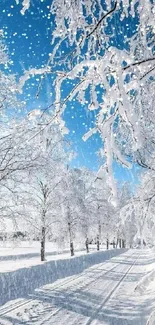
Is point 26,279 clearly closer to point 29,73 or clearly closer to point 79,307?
point 79,307

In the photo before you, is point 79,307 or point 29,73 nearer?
point 29,73

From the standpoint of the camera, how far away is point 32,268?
1661 cm

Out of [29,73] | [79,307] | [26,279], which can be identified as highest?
[29,73]


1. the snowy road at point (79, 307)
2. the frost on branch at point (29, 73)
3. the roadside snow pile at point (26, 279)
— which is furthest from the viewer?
the roadside snow pile at point (26, 279)

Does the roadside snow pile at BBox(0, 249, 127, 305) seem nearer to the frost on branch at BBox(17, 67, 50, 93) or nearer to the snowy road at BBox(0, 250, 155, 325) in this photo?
the snowy road at BBox(0, 250, 155, 325)

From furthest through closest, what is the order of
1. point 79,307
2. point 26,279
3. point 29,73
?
point 26,279
point 79,307
point 29,73

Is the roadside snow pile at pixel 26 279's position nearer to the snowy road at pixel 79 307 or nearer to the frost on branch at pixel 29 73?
the snowy road at pixel 79 307

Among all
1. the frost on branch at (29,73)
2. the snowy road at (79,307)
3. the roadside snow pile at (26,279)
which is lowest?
the snowy road at (79,307)

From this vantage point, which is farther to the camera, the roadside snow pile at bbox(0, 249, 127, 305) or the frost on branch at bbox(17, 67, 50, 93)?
the roadside snow pile at bbox(0, 249, 127, 305)

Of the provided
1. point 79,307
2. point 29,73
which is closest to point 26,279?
point 79,307

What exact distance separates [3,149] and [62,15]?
9.60 metres

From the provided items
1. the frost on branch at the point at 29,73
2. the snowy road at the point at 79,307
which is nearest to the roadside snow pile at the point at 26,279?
the snowy road at the point at 79,307

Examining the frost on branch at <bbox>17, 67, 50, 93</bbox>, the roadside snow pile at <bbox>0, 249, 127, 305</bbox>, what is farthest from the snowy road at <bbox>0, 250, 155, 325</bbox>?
the frost on branch at <bbox>17, 67, 50, 93</bbox>

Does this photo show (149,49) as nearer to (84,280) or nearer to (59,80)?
(59,80)
